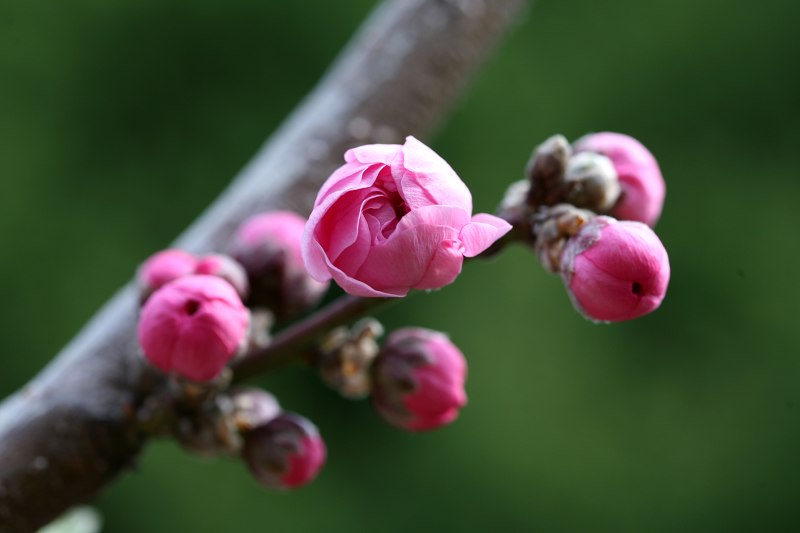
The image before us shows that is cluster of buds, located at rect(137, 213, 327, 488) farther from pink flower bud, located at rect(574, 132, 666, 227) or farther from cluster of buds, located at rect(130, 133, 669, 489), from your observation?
pink flower bud, located at rect(574, 132, 666, 227)

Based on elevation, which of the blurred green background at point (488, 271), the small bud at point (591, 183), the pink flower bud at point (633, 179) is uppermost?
the pink flower bud at point (633, 179)

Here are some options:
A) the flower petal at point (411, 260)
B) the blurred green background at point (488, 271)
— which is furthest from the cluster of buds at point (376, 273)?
the blurred green background at point (488, 271)

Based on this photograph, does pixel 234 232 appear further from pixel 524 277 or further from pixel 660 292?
pixel 524 277

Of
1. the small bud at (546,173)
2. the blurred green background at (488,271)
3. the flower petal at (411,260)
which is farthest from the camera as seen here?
the blurred green background at (488,271)

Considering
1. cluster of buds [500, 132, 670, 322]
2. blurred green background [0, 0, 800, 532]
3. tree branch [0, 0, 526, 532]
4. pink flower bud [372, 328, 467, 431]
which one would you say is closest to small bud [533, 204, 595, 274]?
→ cluster of buds [500, 132, 670, 322]

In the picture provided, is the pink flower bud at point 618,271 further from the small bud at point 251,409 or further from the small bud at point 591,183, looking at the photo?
the small bud at point 251,409

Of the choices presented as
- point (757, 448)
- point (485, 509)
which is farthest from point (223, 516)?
point (757, 448)
